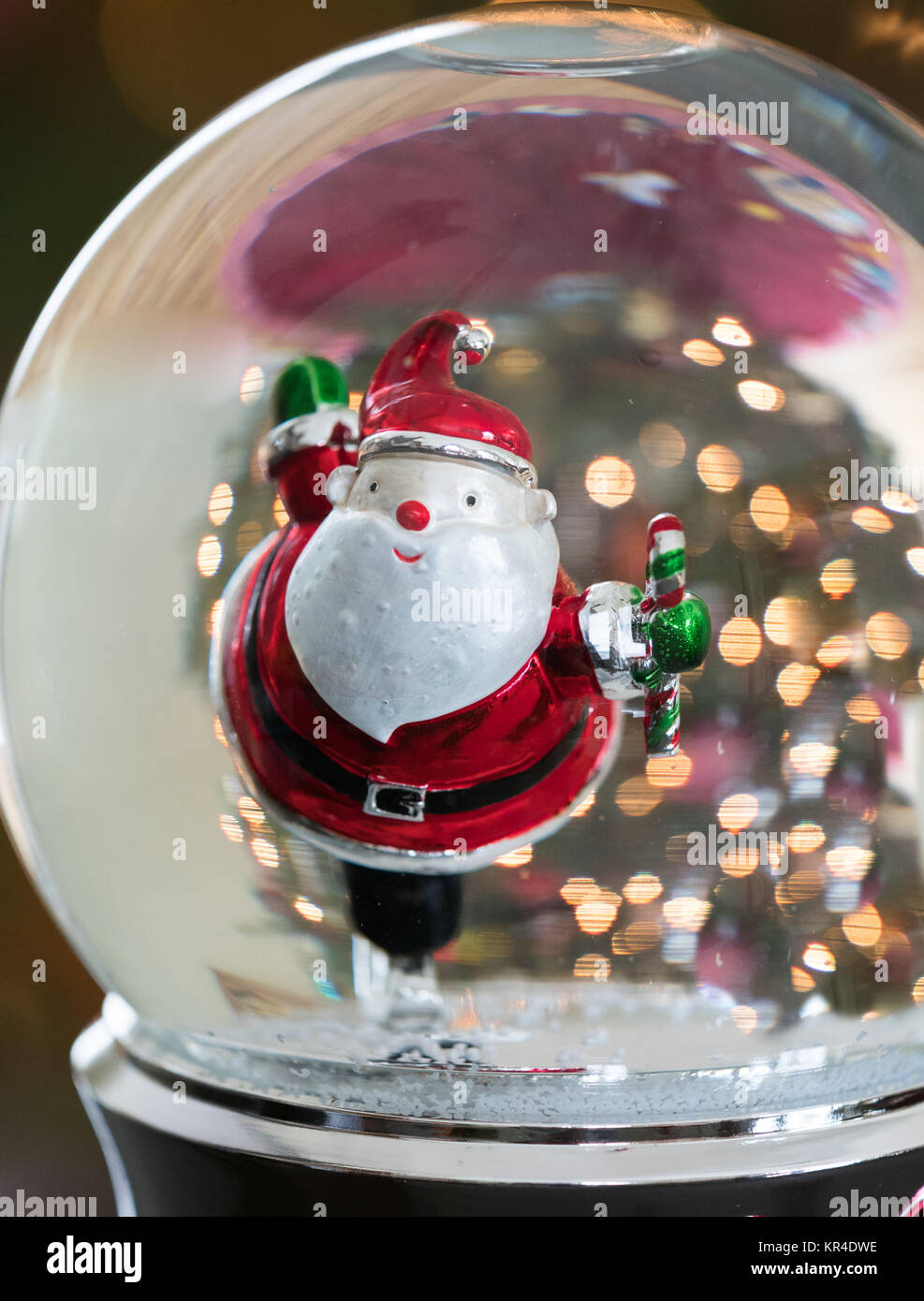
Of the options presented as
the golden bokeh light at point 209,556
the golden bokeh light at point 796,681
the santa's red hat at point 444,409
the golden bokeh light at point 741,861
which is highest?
the santa's red hat at point 444,409

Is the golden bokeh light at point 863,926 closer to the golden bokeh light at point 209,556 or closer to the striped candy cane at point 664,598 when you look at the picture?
the striped candy cane at point 664,598

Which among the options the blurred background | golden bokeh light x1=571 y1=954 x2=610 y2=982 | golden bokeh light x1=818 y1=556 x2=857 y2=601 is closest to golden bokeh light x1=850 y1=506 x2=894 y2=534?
golden bokeh light x1=818 y1=556 x2=857 y2=601

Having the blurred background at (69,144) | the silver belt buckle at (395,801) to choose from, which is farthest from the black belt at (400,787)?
the blurred background at (69,144)

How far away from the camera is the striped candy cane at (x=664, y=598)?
302 millimetres

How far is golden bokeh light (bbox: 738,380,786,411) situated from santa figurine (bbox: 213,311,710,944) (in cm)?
4

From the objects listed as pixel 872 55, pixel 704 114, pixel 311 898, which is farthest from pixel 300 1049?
pixel 872 55

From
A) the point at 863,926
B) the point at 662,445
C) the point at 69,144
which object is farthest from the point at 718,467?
the point at 69,144

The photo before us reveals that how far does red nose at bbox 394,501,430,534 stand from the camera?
0.31 metres

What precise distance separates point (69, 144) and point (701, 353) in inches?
21.7

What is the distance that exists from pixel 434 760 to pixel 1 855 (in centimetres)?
49

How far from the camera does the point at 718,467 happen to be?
0.31m

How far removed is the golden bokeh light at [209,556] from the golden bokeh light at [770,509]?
130 millimetres

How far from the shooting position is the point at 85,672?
14.1 inches

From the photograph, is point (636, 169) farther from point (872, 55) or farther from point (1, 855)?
point (1, 855)
